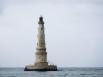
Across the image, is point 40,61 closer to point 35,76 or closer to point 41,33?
point 41,33

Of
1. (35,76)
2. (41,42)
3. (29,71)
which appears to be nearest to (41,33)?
(41,42)

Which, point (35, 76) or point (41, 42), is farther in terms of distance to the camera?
point (41, 42)

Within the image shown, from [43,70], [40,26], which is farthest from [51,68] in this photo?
[40,26]

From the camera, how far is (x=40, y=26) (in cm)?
8831

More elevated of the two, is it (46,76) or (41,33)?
(41,33)

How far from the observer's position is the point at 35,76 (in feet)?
245

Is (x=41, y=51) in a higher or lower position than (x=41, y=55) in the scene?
higher

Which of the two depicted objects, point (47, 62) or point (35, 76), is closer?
point (35, 76)

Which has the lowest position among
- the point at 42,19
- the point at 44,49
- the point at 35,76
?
the point at 35,76

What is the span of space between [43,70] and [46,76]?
11831 mm

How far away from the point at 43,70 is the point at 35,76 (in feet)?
42.2

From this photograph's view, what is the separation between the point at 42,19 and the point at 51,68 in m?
8.93

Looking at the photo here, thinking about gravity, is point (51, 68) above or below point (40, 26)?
below

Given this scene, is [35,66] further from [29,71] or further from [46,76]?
[46,76]
